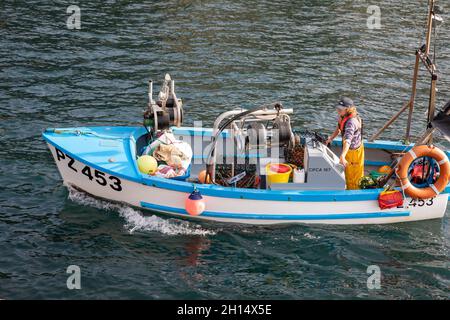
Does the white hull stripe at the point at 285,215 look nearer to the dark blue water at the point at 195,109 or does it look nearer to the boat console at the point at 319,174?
the dark blue water at the point at 195,109

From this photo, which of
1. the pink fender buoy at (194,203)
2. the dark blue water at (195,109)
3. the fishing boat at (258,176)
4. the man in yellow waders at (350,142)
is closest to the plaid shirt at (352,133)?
the man in yellow waders at (350,142)

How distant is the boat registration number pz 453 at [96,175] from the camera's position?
1375 cm

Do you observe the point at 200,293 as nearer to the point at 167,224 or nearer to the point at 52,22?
the point at 167,224

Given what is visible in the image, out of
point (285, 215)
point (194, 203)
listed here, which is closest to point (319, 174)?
point (285, 215)

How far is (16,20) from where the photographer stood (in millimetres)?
25859

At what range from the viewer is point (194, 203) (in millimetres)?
13117

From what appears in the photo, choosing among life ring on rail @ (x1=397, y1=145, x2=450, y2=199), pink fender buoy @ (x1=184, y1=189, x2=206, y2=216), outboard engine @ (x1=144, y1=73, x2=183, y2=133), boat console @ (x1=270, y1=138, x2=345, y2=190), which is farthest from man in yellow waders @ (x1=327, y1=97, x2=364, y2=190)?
outboard engine @ (x1=144, y1=73, x2=183, y2=133)

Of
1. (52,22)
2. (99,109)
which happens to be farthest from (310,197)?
(52,22)

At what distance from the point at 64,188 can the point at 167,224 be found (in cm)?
288

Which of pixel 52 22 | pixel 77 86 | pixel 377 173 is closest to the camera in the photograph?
pixel 377 173

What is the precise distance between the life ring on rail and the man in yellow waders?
883 millimetres

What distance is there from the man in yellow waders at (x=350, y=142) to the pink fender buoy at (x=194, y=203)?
2.85 metres

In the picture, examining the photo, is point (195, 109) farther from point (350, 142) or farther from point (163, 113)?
point (350, 142)
